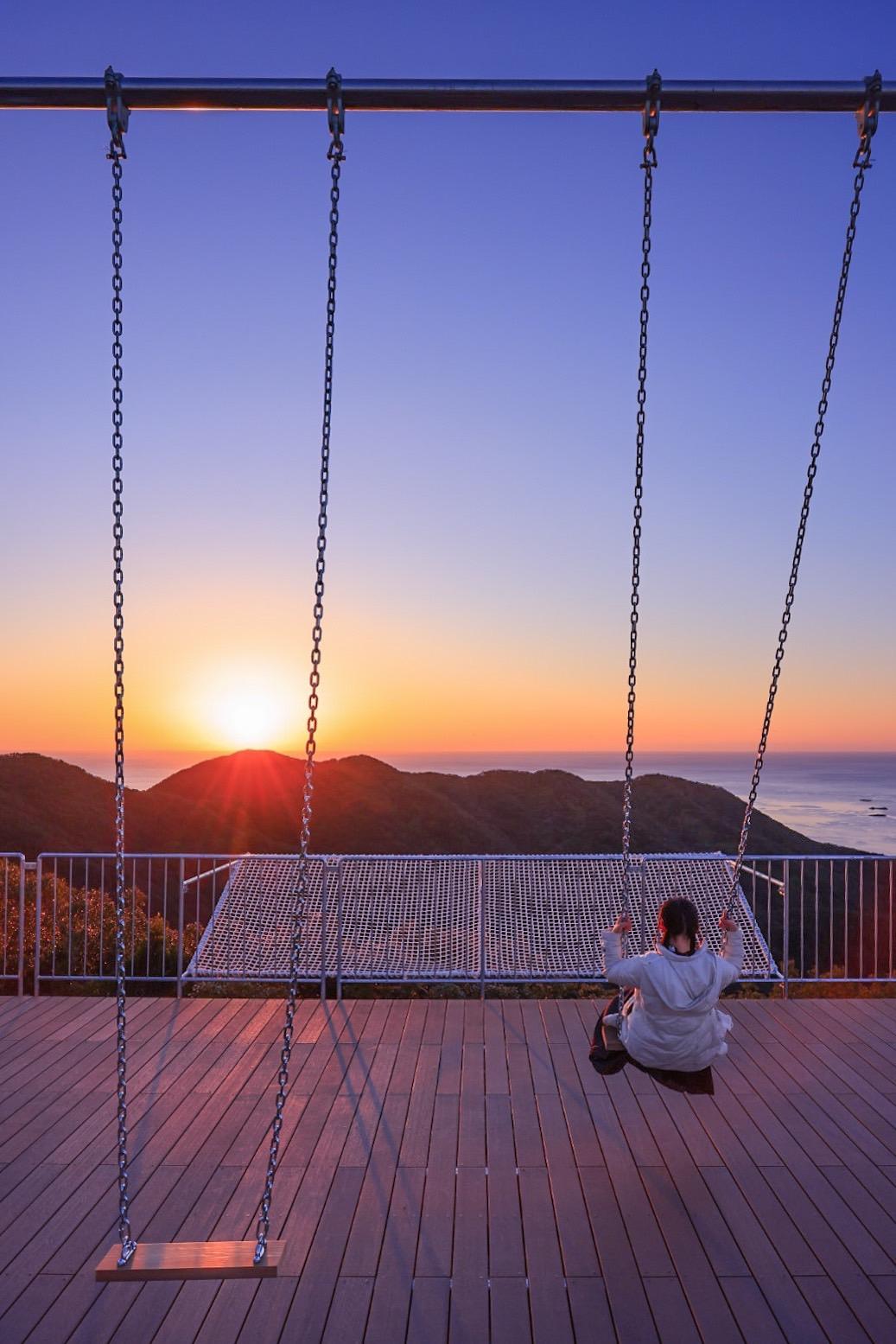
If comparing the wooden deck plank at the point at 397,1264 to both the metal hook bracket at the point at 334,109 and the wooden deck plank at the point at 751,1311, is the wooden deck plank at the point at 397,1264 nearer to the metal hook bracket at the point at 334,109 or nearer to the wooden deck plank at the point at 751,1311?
the wooden deck plank at the point at 751,1311

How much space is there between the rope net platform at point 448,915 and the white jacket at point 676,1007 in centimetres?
263

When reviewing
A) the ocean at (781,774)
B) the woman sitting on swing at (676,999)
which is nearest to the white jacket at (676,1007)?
the woman sitting on swing at (676,999)

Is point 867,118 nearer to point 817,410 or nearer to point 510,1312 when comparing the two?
point 817,410

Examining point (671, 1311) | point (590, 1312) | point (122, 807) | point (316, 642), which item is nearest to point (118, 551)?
point (316, 642)

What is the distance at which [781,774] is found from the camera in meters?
58.0

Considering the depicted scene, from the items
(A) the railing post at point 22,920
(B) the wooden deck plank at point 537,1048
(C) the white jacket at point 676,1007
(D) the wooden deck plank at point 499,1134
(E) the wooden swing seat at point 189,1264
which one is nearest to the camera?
(E) the wooden swing seat at point 189,1264

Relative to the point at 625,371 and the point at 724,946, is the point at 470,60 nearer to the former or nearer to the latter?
the point at 625,371

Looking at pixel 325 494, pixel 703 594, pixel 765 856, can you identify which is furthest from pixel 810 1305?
pixel 703 594

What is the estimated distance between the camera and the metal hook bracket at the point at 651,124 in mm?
3291

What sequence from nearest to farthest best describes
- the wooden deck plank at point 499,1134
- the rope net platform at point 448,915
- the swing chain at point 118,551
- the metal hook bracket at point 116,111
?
the swing chain at point 118,551 < the metal hook bracket at point 116,111 < the wooden deck plank at point 499,1134 < the rope net platform at point 448,915

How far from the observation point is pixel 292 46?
5633 mm

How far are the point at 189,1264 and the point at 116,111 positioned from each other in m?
3.57

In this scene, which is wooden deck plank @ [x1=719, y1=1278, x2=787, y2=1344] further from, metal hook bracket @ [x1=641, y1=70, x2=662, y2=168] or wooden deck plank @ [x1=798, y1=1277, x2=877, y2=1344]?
metal hook bracket @ [x1=641, y1=70, x2=662, y2=168]

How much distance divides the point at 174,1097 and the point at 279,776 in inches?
1316
